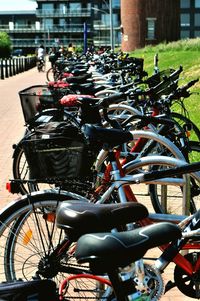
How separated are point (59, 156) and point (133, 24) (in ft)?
175

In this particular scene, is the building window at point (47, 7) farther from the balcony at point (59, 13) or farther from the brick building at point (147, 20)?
the brick building at point (147, 20)

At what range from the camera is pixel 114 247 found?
235 cm

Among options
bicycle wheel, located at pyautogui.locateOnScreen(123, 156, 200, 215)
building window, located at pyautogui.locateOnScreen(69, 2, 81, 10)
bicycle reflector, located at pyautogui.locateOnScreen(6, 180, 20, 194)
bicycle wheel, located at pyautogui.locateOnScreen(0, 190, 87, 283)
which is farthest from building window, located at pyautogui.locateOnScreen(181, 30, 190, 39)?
bicycle wheel, located at pyautogui.locateOnScreen(0, 190, 87, 283)

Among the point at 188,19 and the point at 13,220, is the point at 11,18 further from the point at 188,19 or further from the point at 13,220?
the point at 13,220

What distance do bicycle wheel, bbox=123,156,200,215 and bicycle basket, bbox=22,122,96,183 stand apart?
1.22 ft

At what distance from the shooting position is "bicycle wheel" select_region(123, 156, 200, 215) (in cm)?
432

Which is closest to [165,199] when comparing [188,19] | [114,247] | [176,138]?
[176,138]

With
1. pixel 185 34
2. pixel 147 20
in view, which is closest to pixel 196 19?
pixel 185 34

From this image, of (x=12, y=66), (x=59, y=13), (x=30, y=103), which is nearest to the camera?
(x=30, y=103)

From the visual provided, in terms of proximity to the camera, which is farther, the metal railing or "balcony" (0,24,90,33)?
"balcony" (0,24,90,33)

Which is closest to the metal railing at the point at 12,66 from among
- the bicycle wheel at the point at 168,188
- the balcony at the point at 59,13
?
the bicycle wheel at the point at 168,188

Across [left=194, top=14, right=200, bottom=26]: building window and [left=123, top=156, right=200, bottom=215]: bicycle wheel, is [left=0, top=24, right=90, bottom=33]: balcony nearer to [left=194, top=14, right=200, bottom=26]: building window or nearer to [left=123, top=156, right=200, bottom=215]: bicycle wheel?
[left=194, top=14, right=200, bottom=26]: building window

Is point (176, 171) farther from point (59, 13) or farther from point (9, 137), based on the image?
point (59, 13)

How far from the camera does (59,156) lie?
4.52 meters
